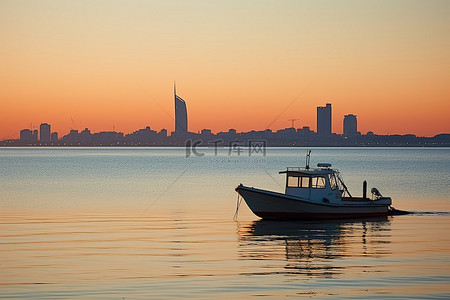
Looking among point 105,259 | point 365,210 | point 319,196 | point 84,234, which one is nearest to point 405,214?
point 365,210

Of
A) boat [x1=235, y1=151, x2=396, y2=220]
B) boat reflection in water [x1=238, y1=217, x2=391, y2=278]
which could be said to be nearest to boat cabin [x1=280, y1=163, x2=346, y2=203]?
boat [x1=235, y1=151, x2=396, y2=220]

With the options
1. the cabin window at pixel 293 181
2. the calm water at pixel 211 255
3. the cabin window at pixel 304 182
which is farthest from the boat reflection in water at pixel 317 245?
the cabin window at pixel 293 181

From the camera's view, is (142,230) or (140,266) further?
(142,230)

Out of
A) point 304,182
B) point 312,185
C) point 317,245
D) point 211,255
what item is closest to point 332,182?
point 312,185

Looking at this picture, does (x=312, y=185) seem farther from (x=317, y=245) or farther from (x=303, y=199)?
(x=317, y=245)

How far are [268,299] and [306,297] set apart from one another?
117 cm

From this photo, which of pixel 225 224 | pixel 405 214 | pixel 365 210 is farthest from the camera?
pixel 405 214

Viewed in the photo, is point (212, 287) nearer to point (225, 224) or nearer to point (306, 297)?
point (306, 297)

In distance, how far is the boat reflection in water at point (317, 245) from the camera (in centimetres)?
2527

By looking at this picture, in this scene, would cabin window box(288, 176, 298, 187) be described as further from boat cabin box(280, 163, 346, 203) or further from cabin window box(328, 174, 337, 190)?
cabin window box(328, 174, 337, 190)

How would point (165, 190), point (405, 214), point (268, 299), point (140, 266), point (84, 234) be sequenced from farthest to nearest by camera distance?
point (165, 190) < point (405, 214) < point (84, 234) < point (140, 266) < point (268, 299)

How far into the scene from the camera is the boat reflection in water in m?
25.3

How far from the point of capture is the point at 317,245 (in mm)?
31141

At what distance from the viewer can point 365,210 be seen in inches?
1698
